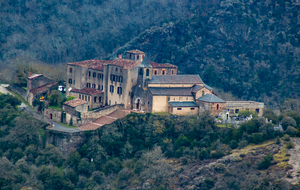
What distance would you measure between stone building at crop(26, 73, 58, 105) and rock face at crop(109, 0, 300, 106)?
4640cm

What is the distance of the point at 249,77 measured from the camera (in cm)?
13575

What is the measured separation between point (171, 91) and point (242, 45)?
59715mm

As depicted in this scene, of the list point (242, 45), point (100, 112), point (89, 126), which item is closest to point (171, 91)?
point (100, 112)

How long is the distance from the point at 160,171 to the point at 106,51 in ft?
268

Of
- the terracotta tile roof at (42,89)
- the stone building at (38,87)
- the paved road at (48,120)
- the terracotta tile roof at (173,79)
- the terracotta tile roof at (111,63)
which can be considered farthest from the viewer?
the terracotta tile roof at (42,89)

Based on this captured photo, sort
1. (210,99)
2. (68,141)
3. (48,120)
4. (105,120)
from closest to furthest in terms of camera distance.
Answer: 1. (68,141)
2. (105,120)
3. (210,99)
4. (48,120)

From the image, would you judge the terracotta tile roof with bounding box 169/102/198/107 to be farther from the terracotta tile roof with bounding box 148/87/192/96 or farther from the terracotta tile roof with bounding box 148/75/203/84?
the terracotta tile roof with bounding box 148/75/203/84

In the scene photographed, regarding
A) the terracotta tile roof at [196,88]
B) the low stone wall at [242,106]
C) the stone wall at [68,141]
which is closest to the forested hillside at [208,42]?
the low stone wall at [242,106]

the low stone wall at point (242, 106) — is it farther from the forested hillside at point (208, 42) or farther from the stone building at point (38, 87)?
the forested hillside at point (208, 42)

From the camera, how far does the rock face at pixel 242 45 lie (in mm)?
→ 136375

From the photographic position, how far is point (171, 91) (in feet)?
274

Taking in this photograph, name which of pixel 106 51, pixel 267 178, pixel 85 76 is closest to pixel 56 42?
pixel 106 51

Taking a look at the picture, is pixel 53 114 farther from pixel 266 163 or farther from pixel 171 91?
pixel 266 163

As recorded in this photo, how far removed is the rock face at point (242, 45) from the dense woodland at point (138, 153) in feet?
185
